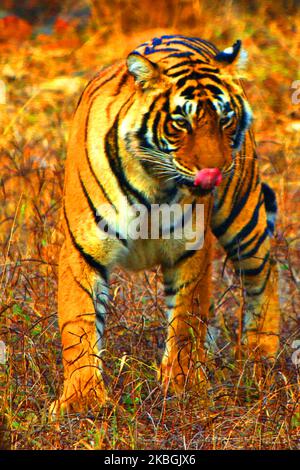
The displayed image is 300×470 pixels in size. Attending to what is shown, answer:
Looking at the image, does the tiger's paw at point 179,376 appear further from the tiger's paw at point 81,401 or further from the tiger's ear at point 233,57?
the tiger's ear at point 233,57

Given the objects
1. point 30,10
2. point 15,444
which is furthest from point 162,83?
point 30,10

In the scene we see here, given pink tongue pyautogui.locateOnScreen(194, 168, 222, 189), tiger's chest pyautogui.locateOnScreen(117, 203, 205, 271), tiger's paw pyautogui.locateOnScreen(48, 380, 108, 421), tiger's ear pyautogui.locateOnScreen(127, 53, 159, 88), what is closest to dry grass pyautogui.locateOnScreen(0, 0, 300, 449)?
tiger's paw pyautogui.locateOnScreen(48, 380, 108, 421)

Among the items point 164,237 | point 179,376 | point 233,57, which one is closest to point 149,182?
point 164,237

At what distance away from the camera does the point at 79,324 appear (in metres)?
3.53

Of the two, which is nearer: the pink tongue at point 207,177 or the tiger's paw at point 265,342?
the pink tongue at point 207,177

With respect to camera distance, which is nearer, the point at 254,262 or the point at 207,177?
the point at 207,177

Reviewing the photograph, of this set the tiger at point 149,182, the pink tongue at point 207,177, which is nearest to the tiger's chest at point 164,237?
the tiger at point 149,182

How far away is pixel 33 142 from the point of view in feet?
20.4

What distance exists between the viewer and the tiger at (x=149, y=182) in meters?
3.34

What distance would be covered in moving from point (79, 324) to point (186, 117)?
80cm

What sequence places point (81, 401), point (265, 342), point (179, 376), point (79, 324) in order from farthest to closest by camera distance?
point (265, 342)
point (179, 376)
point (79, 324)
point (81, 401)

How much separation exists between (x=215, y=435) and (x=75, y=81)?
519cm

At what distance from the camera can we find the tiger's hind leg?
344cm

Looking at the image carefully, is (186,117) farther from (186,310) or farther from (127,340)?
(127,340)
